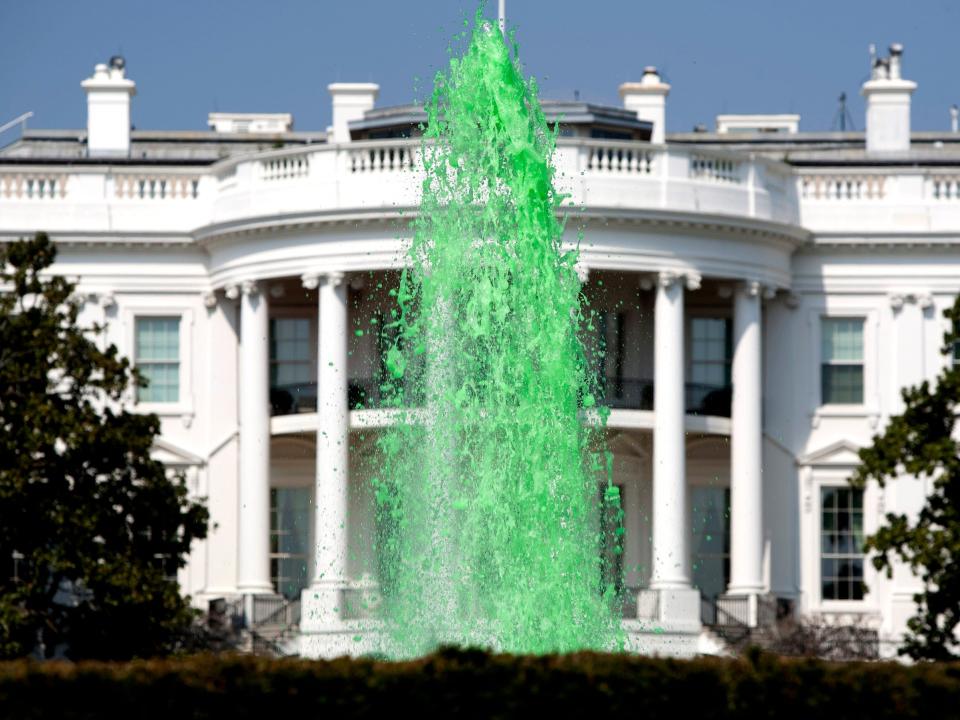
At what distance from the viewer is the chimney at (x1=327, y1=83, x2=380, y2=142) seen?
54750mm

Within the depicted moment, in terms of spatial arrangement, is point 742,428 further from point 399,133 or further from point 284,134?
point 284,134

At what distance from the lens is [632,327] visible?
164 feet

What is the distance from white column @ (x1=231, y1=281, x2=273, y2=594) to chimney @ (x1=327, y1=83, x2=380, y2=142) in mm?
6584

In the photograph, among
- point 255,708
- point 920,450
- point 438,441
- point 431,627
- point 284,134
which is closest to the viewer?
point 255,708

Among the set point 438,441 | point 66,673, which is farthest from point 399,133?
point 66,673

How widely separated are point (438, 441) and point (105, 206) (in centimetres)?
1887

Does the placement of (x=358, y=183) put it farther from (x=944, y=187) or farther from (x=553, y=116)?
(x=944, y=187)

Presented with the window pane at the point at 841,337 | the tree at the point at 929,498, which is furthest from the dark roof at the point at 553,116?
the tree at the point at 929,498

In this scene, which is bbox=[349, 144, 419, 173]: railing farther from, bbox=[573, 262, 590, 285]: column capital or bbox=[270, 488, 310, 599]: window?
bbox=[270, 488, 310, 599]: window

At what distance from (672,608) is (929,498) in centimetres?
844

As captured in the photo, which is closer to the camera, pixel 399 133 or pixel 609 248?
pixel 609 248

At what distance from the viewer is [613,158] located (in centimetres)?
4781

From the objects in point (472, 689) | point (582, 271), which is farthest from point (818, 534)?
point (472, 689)

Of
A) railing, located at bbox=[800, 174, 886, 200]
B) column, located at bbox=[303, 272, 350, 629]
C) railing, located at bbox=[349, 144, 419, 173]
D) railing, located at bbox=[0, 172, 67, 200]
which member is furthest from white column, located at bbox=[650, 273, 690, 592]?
railing, located at bbox=[0, 172, 67, 200]
